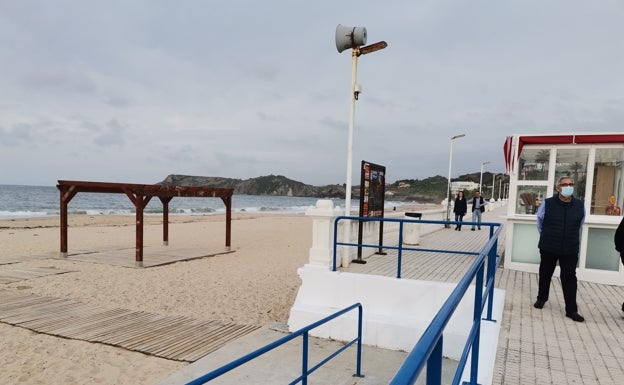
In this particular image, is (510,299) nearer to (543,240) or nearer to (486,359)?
(543,240)

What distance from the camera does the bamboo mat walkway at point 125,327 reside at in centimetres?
523

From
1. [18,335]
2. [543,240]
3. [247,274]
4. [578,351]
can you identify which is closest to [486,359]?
[578,351]

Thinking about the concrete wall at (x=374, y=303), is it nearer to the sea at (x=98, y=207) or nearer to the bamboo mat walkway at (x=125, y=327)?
the bamboo mat walkway at (x=125, y=327)

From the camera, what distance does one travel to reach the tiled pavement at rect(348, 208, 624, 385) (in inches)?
135

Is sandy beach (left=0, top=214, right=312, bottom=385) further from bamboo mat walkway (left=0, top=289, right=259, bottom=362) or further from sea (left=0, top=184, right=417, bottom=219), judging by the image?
sea (left=0, top=184, right=417, bottom=219)

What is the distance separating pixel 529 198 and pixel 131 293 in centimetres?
824

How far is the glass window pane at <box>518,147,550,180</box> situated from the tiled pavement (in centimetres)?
196

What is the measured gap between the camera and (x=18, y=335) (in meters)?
5.46

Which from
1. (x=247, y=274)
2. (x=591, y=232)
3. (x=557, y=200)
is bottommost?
(x=247, y=274)

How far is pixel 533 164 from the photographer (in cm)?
777

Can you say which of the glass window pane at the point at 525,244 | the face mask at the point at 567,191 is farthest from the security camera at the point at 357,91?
the glass window pane at the point at 525,244

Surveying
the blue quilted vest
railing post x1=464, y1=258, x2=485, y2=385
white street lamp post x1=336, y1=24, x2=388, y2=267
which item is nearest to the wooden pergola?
white street lamp post x1=336, y1=24, x2=388, y2=267

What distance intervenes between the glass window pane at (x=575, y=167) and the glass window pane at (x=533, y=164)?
0.20m

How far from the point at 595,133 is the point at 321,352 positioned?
615cm
